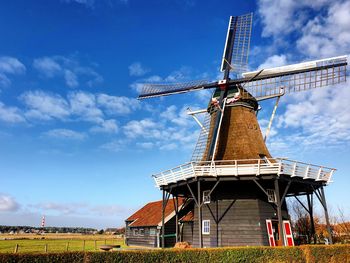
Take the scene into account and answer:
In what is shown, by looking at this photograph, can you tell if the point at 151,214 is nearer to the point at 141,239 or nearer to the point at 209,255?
the point at 141,239

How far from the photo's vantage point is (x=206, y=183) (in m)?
19.1

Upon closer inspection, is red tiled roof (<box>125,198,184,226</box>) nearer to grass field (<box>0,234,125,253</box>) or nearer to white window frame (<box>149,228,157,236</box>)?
white window frame (<box>149,228,157,236</box>)

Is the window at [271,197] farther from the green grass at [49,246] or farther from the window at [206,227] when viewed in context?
the green grass at [49,246]

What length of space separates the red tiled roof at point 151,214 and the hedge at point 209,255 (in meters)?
14.7

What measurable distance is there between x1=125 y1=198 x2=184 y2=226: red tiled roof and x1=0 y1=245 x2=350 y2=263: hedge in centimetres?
1466

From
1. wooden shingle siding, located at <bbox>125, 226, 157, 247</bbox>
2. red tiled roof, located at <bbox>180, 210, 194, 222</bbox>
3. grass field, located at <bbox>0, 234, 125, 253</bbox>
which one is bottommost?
grass field, located at <bbox>0, 234, 125, 253</bbox>

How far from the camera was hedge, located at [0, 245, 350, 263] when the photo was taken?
389 inches

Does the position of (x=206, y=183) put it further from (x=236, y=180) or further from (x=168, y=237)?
(x=168, y=237)

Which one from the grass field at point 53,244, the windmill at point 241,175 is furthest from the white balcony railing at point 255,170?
the grass field at point 53,244

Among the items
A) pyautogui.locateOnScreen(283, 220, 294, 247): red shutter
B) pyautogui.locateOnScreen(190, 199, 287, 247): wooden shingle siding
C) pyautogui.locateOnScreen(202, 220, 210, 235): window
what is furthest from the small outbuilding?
pyautogui.locateOnScreen(283, 220, 294, 247): red shutter

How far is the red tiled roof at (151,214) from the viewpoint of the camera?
90.8ft

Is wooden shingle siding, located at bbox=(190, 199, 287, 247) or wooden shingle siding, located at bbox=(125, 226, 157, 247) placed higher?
wooden shingle siding, located at bbox=(190, 199, 287, 247)

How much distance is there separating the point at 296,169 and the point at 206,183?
5310 millimetres

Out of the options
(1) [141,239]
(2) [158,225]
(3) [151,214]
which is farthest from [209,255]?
(3) [151,214]
